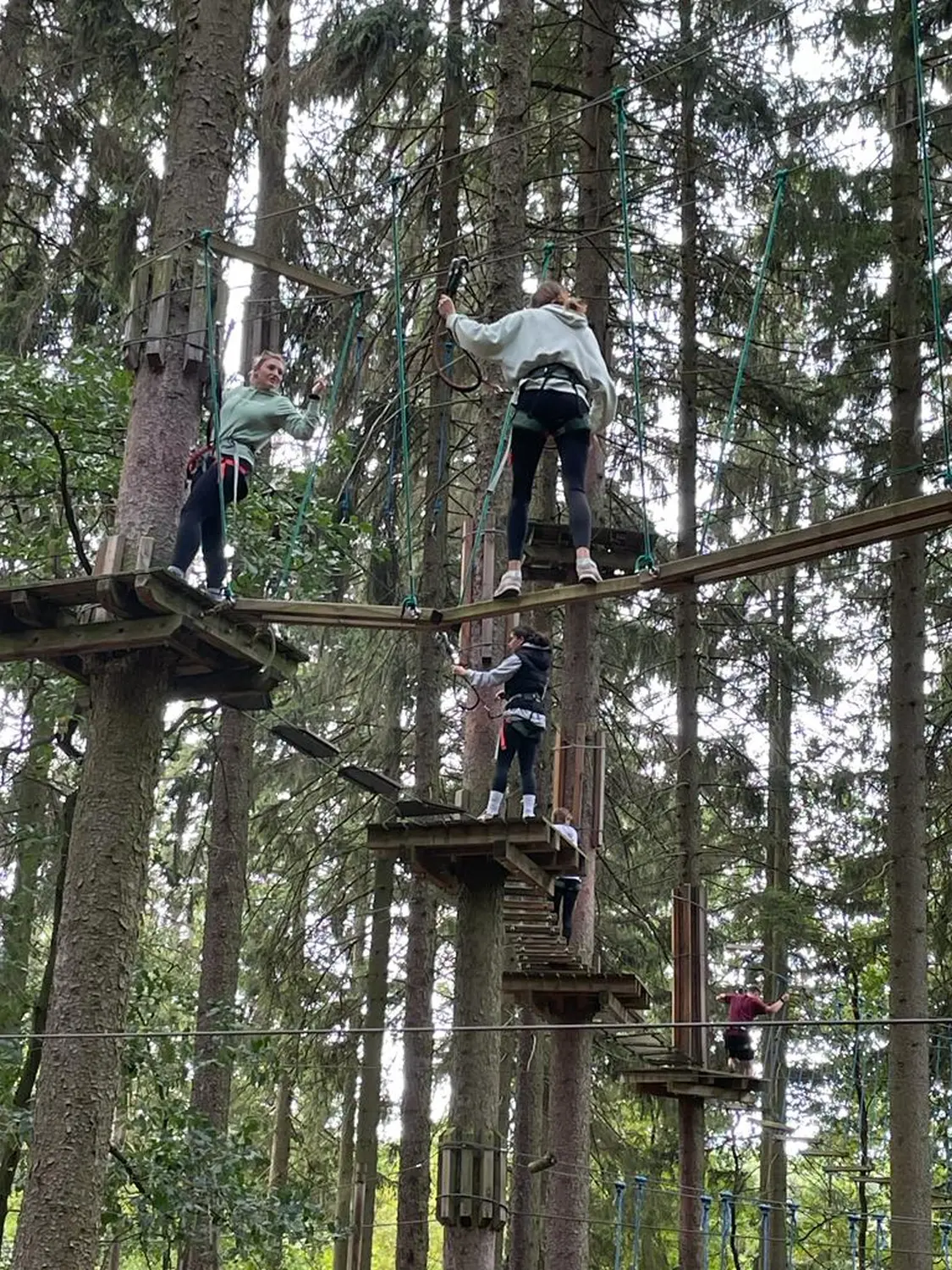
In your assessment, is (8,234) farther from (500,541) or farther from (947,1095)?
(947,1095)

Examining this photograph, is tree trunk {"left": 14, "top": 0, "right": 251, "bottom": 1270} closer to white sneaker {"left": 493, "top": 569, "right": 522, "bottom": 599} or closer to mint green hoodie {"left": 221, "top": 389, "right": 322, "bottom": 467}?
mint green hoodie {"left": 221, "top": 389, "right": 322, "bottom": 467}

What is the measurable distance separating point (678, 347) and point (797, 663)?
325 centimetres

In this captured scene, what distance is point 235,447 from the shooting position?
20.4ft

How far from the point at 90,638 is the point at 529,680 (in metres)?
2.14

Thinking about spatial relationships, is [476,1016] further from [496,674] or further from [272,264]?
[272,264]

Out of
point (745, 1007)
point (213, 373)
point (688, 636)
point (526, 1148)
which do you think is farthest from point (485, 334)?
point (526, 1148)

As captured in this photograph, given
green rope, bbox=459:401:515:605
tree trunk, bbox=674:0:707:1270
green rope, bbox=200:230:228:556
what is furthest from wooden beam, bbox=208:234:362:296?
tree trunk, bbox=674:0:707:1270

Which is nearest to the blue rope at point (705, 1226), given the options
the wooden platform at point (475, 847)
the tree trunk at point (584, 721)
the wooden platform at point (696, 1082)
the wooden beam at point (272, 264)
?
the wooden platform at point (696, 1082)

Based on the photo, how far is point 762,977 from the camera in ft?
51.7

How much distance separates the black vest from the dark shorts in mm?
4490

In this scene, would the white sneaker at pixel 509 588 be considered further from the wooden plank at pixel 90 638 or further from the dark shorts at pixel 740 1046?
the dark shorts at pixel 740 1046

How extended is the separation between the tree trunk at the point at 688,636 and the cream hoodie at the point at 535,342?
4354mm

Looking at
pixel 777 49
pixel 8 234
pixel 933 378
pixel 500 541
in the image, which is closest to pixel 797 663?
pixel 933 378

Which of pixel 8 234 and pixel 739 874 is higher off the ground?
pixel 8 234
